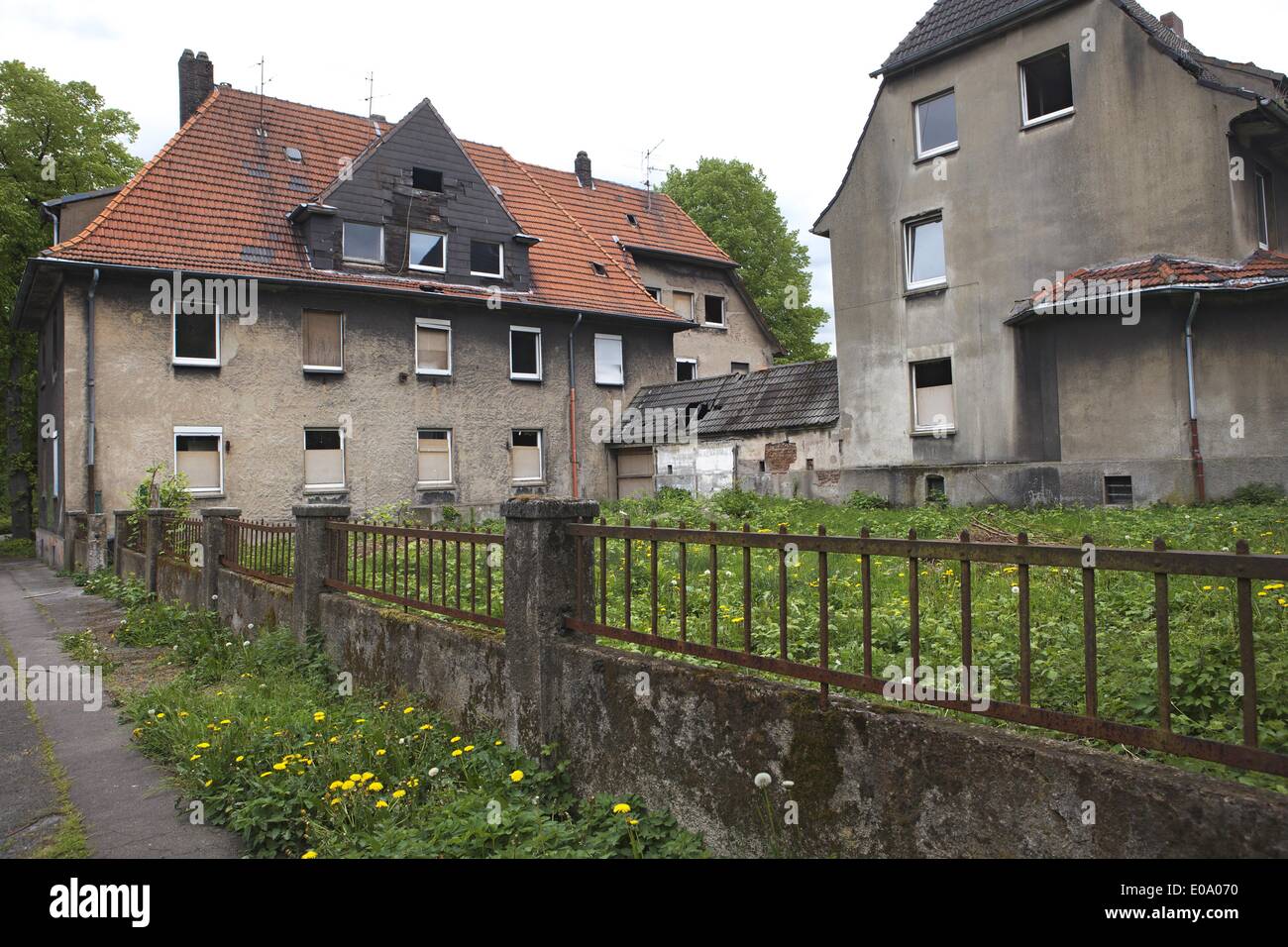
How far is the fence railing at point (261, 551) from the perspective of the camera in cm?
861

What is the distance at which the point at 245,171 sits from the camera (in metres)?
21.4

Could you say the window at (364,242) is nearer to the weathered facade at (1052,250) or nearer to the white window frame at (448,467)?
the white window frame at (448,467)

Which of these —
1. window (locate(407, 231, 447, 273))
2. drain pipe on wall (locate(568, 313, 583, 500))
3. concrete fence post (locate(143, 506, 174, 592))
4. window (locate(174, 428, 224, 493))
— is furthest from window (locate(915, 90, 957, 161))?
window (locate(174, 428, 224, 493))

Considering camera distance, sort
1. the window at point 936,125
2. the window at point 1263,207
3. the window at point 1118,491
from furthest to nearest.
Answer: the window at point 936,125 → the window at point 1263,207 → the window at point 1118,491

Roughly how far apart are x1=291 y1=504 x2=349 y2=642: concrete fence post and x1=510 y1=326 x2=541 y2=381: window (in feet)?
52.5

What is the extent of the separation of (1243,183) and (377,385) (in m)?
18.3

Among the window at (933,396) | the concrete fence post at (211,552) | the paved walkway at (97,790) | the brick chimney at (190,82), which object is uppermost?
the brick chimney at (190,82)

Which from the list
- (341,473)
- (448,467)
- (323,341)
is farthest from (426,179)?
(341,473)

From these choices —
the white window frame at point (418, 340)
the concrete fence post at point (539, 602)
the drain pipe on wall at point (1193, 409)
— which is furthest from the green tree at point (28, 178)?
the drain pipe on wall at point (1193, 409)

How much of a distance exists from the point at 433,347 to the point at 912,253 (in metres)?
11.9

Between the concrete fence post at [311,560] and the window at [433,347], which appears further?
the window at [433,347]

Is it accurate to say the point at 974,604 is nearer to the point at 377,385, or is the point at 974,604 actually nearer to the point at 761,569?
the point at 761,569

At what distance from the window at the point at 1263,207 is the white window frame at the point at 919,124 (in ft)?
18.2

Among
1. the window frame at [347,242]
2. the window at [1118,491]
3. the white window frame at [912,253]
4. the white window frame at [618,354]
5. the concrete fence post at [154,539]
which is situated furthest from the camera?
the white window frame at [618,354]
